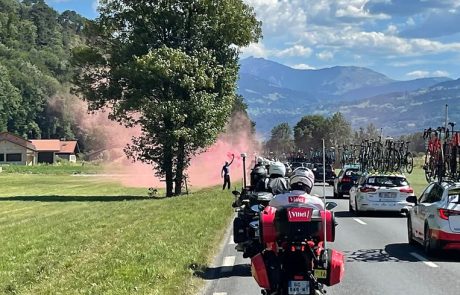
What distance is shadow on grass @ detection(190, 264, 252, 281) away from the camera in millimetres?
11668

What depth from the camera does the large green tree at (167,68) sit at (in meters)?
36.9

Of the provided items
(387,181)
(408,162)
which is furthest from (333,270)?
(408,162)

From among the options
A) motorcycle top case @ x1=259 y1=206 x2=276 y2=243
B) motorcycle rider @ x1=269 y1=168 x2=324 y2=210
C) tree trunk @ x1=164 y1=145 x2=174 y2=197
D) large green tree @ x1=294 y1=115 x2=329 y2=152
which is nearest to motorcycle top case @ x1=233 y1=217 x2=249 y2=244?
motorcycle rider @ x1=269 y1=168 x2=324 y2=210

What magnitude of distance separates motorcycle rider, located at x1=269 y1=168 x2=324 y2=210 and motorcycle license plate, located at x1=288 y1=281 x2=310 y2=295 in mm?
894

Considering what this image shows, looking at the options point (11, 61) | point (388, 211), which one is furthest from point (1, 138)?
point (388, 211)

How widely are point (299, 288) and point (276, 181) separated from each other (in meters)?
4.30

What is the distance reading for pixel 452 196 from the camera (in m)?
14.1

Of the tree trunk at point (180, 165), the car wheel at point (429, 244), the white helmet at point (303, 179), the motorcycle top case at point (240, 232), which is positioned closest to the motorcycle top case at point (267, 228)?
the white helmet at point (303, 179)

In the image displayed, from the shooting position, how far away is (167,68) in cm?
3578

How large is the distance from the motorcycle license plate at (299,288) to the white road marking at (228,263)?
490 cm

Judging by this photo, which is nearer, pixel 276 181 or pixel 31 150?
pixel 276 181

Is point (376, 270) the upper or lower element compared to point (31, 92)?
lower

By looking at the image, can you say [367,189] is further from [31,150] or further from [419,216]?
[31,150]

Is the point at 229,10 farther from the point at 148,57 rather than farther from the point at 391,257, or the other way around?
the point at 391,257
